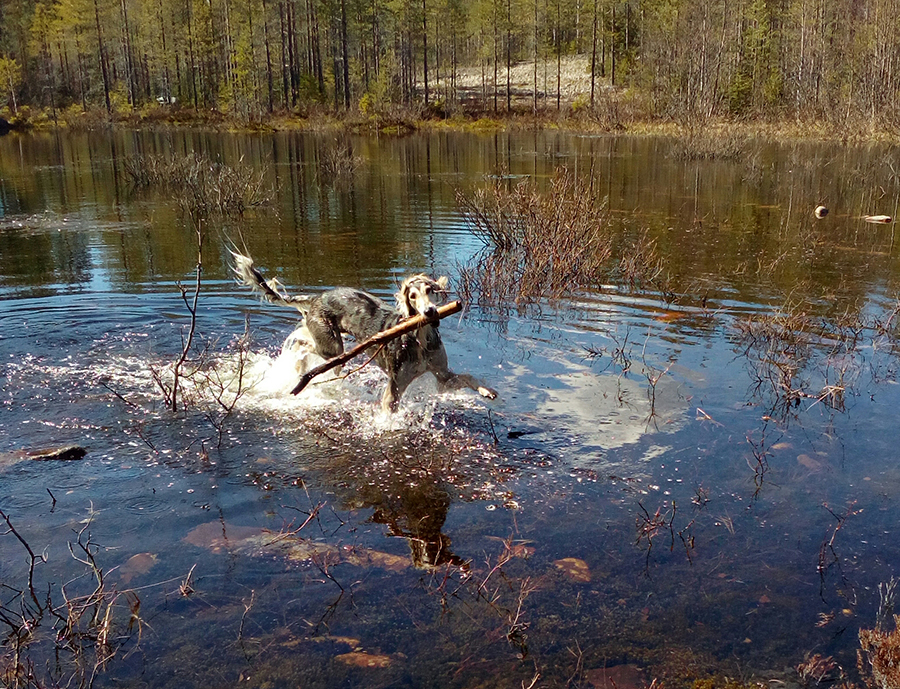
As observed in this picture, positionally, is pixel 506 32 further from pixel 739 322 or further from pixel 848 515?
pixel 848 515

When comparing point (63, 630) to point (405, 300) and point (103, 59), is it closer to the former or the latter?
point (405, 300)

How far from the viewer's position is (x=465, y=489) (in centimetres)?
641

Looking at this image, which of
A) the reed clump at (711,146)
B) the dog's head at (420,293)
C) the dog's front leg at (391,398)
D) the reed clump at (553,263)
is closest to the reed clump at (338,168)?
the reed clump at (711,146)

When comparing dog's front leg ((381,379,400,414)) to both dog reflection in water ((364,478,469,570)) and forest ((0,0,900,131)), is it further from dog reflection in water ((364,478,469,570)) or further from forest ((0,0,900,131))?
forest ((0,0,900,131))

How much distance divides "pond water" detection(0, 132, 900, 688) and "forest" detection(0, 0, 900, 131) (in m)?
37.2

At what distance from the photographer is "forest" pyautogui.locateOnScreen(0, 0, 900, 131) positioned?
5447 cm

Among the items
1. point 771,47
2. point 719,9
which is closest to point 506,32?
point 719,9

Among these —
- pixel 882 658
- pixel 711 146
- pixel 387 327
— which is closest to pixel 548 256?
pixel 387 327

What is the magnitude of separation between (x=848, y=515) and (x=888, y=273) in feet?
31.3

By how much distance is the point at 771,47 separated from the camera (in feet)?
214

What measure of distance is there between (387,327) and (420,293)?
113 centimetres

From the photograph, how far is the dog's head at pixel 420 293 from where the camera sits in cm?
664

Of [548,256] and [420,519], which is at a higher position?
[548,256]

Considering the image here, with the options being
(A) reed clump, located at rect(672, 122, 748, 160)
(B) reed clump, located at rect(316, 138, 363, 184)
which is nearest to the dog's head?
(B) reed clump, located at rect(316, 138, 363, 184)
